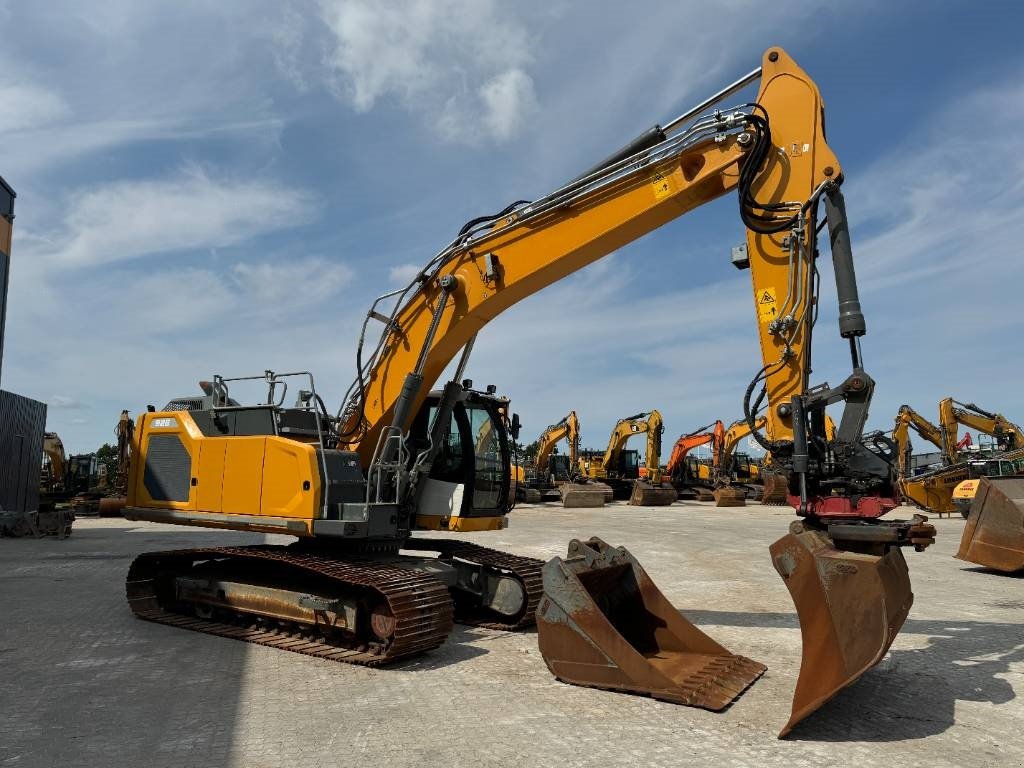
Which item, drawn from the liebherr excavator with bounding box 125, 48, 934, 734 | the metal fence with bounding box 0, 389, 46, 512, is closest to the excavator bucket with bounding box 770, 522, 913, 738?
the liebherr excavator with bounding box 125, 48, 934, 734

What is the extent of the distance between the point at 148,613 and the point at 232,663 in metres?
2.29

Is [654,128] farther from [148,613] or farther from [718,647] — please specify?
[148,613]

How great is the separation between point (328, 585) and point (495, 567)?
68.5 inches

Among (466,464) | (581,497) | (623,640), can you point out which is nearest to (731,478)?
(581,497)

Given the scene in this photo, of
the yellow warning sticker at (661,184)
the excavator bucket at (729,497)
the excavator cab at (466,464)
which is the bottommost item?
the excavator bucket at (729,497)

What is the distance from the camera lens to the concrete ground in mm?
4492

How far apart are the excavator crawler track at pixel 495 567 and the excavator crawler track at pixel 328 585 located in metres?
1.05

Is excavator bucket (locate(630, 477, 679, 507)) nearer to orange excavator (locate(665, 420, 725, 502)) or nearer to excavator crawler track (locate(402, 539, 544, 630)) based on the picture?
orange excavator (locate(665, 420, 725, 502))

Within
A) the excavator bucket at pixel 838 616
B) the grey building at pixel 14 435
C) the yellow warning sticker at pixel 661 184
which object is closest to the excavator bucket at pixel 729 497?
the grey building at pixel 14 435

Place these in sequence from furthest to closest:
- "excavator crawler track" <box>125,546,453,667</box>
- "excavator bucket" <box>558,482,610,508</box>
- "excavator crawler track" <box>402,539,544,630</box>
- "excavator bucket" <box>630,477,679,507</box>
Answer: "excavator bucket" <box>630,477,679,507</box> < "excavator bucket" <box>558,482,610,508</box> < "excavator crawler track" <box>402,539,544,630</box> < "excavator crawler track" <box>125,546,453,667</box>

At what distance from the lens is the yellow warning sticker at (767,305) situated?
6109 millimetres

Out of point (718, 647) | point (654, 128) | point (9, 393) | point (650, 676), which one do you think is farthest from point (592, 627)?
point (9, 393)

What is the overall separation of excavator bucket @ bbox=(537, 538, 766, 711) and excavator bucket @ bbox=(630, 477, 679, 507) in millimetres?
26904

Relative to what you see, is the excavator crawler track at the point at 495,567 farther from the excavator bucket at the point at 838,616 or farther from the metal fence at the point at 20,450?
the metal fence at the point at 20,450
